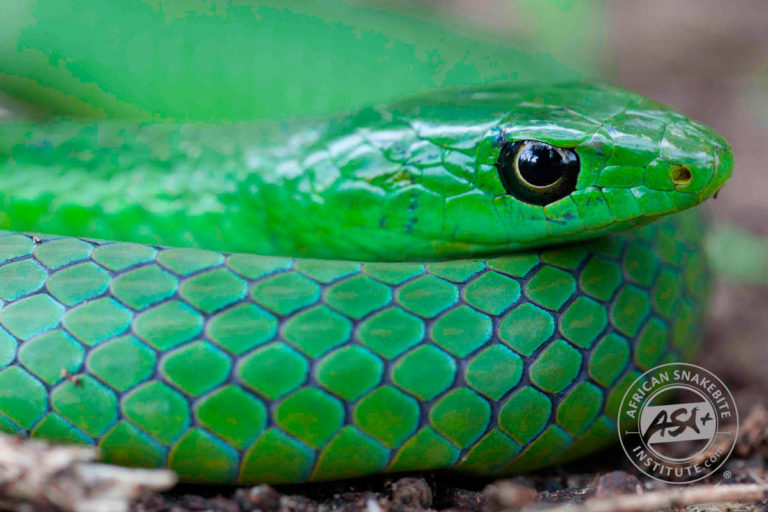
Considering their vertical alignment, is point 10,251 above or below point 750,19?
below

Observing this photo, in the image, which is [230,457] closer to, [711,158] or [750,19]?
[711,158]

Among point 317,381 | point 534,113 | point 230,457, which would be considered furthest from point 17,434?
point 534,113

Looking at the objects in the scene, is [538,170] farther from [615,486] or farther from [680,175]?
[615,486]

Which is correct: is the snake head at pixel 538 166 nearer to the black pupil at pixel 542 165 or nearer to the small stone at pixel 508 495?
the black pupil at pixel 542 165

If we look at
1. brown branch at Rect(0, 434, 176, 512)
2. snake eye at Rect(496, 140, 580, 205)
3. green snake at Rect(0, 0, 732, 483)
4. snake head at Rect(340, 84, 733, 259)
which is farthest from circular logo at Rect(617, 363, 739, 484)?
brown branch at Rect(0, 434, 176, 512)

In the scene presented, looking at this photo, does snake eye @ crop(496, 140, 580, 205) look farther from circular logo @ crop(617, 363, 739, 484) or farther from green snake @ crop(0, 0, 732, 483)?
circular logo @ crop(617, 363, 739, 484)

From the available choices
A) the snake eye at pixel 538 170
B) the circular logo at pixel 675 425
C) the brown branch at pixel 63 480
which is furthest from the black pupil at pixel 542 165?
the brown branch at pixel 63 480

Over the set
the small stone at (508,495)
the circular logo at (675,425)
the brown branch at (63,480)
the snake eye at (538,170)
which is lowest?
the brown branch at (63,480)
